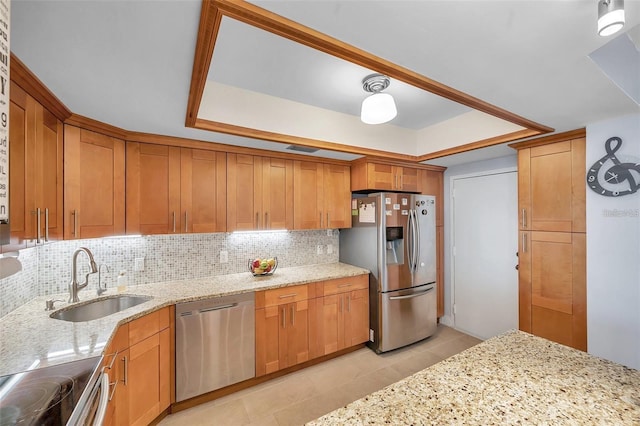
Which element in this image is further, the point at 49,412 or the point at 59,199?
the point at 59,199

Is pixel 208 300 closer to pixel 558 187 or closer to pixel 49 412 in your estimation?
pixel 49 412

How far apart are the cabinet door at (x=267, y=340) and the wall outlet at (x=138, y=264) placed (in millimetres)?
1152

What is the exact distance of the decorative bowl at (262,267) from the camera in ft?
9.19

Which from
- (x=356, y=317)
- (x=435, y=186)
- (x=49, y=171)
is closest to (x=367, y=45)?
(x=49, y=171)

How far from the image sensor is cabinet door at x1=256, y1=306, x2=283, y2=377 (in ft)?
8.16

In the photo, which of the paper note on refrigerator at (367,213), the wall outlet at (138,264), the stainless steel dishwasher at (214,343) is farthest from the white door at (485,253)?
the wall outlet at (138,264)

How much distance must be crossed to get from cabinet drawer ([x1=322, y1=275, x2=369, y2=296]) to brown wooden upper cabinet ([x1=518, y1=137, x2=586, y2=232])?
5.58 feet

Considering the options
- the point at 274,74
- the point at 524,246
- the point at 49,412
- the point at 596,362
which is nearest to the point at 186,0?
the point at 274,74

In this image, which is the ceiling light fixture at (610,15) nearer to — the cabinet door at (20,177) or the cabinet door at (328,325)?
the cabinet door at (20,177)

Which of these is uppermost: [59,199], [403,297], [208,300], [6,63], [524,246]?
[6,63]

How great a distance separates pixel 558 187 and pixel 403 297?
1840 mm

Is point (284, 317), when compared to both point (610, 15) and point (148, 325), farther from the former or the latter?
point (610, 15)

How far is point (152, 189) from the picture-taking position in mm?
2375

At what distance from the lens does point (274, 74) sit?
75.9 inches
